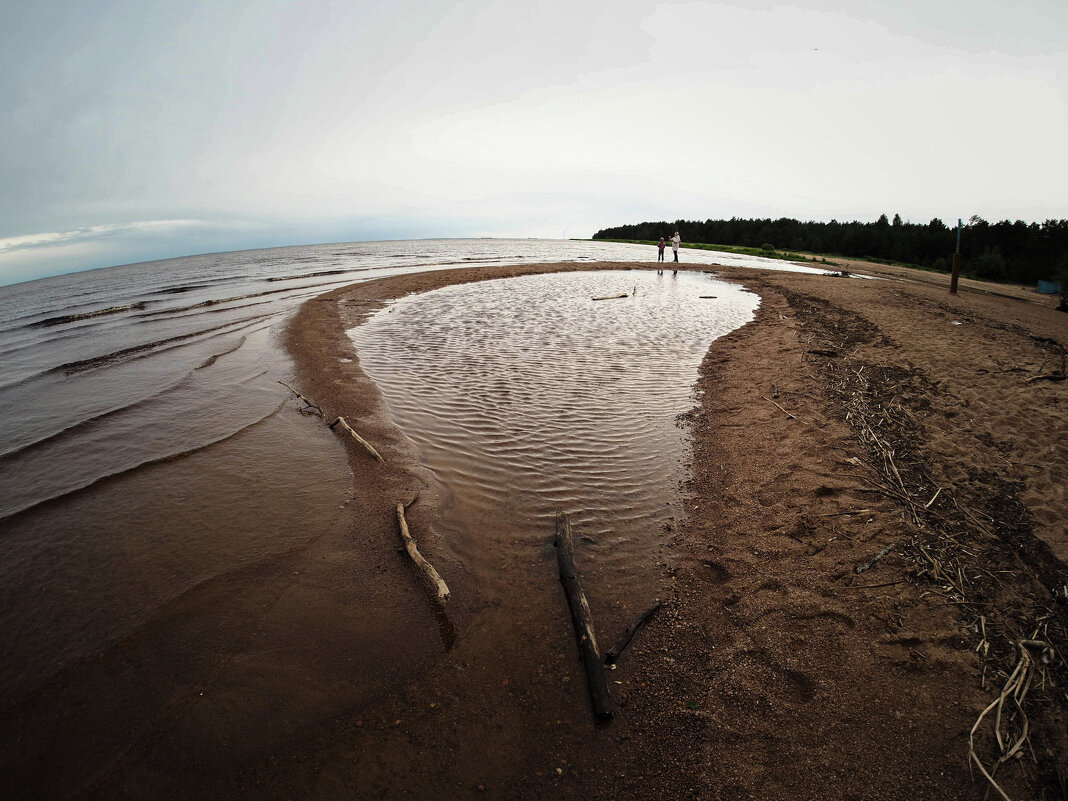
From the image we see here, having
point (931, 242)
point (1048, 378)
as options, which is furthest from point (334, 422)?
A: point (931, 242)

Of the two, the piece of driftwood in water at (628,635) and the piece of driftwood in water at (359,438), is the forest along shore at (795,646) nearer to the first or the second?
the piece of driftwood in water at (628,635)

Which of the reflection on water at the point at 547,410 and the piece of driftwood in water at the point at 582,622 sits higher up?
the reflection on water at the point at 547,410

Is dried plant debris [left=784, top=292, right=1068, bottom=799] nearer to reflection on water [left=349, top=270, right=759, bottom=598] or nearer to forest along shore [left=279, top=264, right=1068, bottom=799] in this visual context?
forest along shore [left=279, top=264, right=1068, bottom=799]

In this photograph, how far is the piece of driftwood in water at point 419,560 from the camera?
4438mm

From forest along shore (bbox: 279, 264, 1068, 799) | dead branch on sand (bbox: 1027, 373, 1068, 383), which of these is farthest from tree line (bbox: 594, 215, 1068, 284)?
forest along shore (bbox: 279, 264, 1068, 799)

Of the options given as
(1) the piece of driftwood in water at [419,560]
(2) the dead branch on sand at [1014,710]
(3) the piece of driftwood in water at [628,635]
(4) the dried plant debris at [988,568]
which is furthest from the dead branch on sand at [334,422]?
(2) the dead branch on sand at [1014,710]

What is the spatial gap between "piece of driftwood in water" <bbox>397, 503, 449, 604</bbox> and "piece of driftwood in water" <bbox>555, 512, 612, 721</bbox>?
1171 mm

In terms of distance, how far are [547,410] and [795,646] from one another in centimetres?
580

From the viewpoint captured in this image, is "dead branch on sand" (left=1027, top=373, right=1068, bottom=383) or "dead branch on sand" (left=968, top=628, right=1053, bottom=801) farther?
"dead branch on sand" (left=1027, top=373, right=1068, bottom=383)

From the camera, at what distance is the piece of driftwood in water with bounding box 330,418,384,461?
7.29 metres

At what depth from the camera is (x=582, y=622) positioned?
13.1 feet

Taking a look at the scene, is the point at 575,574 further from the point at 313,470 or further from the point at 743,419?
the point at 743,419

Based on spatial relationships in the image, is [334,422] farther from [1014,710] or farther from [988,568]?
[988,568]

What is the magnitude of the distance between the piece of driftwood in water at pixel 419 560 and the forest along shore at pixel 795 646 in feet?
0.50
